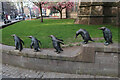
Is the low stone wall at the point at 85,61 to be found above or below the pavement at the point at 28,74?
above

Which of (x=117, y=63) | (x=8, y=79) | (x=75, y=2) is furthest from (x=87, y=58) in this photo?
(x=75, y=2)

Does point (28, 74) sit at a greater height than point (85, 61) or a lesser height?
lesser

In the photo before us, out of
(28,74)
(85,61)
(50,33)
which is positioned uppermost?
(50,33)

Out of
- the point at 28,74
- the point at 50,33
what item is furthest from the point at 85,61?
the point at 50,33

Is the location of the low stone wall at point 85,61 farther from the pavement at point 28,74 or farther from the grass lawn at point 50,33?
the grass lawn at point 50,33

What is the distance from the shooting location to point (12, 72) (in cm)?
534

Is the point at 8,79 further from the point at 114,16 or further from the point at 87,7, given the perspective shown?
the point at 114,16

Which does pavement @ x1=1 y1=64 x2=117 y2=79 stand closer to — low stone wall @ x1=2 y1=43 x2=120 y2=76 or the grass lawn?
low stone wall @ x1=2 y1=43 x2=120 y2=76

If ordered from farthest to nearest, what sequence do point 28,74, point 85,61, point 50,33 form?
point 50,33 < point 28,74 < point 85,61

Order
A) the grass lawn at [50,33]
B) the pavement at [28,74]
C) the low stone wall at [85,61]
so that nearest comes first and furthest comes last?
the low stone wall at [85,61] → the pavement at [28,74] → the grass lawn at [50,33]

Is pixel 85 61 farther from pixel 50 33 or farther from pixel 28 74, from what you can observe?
pixel 50 33

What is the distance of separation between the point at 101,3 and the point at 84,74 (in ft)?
36.6

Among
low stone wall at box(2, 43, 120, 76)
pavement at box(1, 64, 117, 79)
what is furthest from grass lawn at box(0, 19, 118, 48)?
pavement at box(1, 64, 117, 79)

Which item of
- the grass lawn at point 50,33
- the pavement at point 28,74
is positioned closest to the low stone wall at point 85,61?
the pavement at point 28,74
